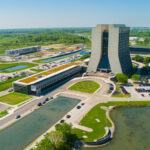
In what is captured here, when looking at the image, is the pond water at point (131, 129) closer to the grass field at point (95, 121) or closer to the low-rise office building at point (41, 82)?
the grass field at point (95, 121)

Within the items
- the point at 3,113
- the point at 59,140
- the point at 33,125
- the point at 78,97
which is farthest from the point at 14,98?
the point at 59,140

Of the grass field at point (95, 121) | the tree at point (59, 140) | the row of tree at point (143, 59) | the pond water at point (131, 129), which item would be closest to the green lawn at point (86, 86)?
the grass field at point (95, 121)

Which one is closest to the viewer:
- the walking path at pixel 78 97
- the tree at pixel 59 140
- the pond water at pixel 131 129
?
the tree at pixel 59 140

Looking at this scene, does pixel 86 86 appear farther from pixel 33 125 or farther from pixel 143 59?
pixel 143 59

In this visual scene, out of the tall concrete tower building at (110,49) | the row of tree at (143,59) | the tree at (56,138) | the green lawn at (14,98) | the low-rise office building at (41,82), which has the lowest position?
the green lawn at (14,98)

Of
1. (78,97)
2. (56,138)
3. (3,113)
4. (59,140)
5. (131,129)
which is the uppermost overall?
(56,138)

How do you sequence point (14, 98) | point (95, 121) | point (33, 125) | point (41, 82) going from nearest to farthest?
1. point (95, 121)
2. point (33, 125)
3. point (14, 98)
4. point (41, 82)
